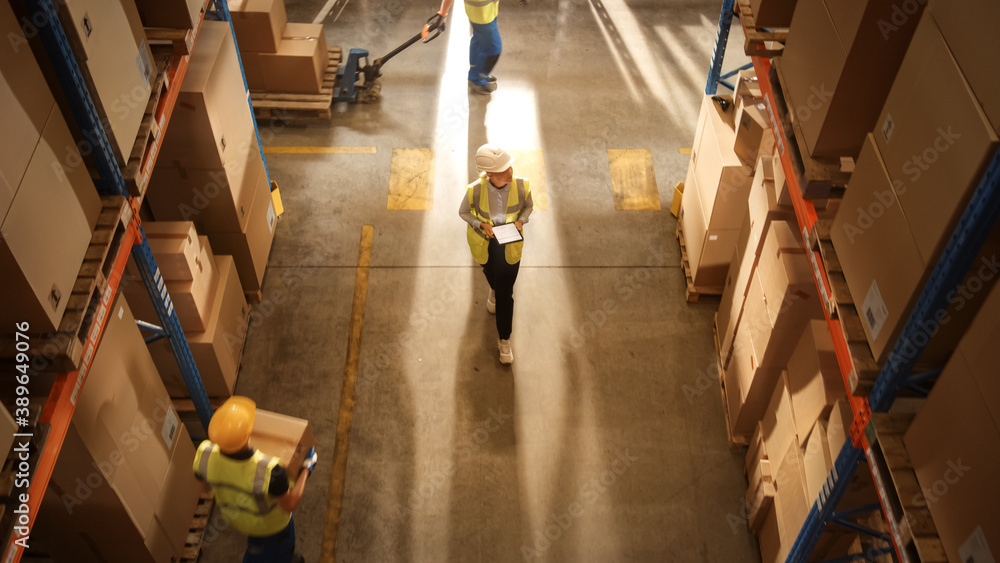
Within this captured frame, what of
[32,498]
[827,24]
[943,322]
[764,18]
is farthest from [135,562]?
[764,18]

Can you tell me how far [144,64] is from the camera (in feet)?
15.6

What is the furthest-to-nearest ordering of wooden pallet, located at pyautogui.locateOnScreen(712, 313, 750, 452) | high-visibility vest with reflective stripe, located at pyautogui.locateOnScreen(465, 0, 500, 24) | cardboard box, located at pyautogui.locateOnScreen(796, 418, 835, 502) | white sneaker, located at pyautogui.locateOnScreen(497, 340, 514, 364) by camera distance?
high-visibility vest with reflective stripe, located at pyautogui.locateOnScreen(465, 0, 500, 24), white sneaker, located at pyautogui.locateOnScreen(497, 340, 514, 364), wooden pallet, located at pyautogui.locateOnScreen(712, 313, 750, 452), cardboard box, located at pyautogui.locateOnScreen(796, 418, 835, 502)

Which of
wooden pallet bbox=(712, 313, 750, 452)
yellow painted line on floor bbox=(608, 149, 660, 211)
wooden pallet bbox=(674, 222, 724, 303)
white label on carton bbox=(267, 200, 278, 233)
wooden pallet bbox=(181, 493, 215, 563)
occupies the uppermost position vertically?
white label on carton bbox=(267, 200, 278, 233)

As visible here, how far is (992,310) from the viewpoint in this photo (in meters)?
2.84

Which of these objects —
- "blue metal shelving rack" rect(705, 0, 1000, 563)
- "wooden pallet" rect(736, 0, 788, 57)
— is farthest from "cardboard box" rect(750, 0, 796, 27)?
"blue metal shelving rack" rect(705, 0, 1000, 563)

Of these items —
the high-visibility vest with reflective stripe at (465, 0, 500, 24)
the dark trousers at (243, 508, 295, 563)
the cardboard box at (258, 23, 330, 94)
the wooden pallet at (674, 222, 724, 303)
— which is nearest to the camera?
the dark trousers at (243, 508, 295, 563)

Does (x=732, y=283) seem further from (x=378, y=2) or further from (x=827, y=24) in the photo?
(x=378, y=2)

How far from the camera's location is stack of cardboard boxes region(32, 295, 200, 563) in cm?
419

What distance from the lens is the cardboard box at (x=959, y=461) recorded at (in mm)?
2850

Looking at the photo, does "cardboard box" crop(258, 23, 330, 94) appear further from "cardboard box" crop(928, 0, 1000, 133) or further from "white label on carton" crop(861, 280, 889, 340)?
"cardboard box" crop(928, 0, 1000, 133)

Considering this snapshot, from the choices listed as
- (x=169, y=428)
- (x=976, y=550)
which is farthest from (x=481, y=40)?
(x=976, y=550)

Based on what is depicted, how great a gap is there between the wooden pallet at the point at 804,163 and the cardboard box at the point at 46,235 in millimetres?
4125

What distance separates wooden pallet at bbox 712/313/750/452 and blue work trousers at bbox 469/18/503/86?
177 inches

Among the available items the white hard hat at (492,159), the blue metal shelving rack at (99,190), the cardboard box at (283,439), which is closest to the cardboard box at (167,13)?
the blue metal shelving rack at (99,190)
